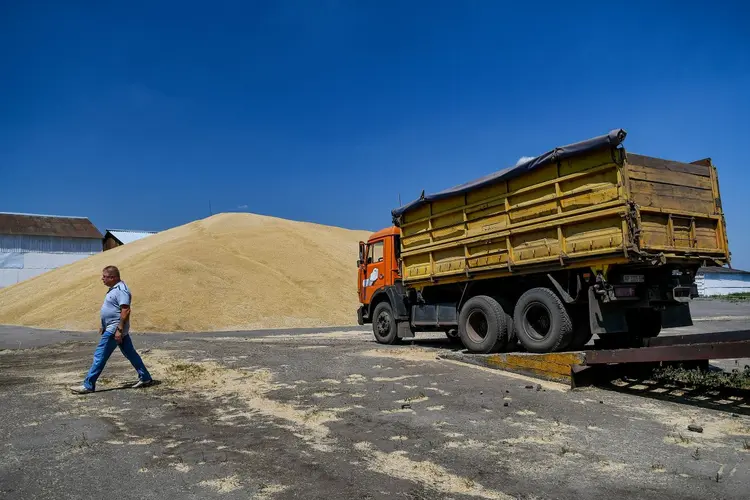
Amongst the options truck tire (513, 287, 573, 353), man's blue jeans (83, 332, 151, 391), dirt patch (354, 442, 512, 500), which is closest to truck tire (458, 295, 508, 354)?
truck tire (513, 287, 573, 353)

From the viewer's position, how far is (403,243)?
1326 cm

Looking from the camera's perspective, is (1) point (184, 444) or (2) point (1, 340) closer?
(1) point (184, 444)

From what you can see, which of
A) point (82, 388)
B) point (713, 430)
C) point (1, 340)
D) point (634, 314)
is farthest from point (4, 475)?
point (1, 340)

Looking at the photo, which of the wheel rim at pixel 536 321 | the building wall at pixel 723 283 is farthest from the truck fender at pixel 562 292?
the building wall at pixel 723 283

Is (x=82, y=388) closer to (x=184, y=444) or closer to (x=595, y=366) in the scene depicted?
(x=184, y=444)

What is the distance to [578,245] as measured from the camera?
28.1 feet

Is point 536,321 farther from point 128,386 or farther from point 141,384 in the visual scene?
point 128,386

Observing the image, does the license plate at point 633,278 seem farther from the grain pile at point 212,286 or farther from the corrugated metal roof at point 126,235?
the corrugated metal roof at point 126,235

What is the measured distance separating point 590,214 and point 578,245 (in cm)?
58

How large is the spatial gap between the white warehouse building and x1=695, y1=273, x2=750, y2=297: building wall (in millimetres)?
72630

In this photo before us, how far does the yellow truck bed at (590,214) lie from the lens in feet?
26.1

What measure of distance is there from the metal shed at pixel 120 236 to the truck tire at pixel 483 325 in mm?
58453

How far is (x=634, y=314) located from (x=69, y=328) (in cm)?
2473

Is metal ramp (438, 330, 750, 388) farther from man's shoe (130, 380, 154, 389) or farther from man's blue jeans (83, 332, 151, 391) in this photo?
man's blue jeans (83, 332, 151, 391)
